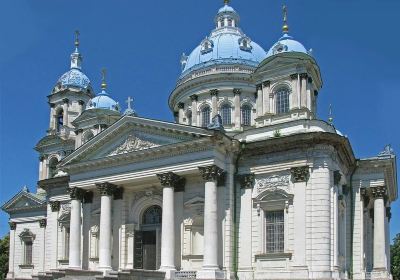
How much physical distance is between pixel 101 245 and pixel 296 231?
11.0 m

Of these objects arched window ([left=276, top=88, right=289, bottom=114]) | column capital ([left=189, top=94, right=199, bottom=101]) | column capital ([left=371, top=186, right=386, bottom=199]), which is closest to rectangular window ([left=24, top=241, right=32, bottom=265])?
column capital ([left=189, top=94, right=199, bottom=101])

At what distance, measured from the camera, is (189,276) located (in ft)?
92.9

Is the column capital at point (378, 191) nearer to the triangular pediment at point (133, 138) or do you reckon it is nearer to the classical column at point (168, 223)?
the triangular pediment at point (133, 138)

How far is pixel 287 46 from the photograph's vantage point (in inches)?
1241

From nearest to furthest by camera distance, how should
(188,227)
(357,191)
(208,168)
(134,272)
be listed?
(134,272), (208,168), (188,227), (357,191)

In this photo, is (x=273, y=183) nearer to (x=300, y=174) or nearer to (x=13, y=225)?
(x=300, y=174)

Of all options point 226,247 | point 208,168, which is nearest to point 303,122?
point 208,168

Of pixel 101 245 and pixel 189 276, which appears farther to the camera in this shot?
pixel 101 245

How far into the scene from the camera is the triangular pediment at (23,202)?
4421 cm

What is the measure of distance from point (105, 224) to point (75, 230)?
295 centimetres

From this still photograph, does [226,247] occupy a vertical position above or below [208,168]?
below

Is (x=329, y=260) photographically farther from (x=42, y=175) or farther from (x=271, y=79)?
(x=42, y=175)

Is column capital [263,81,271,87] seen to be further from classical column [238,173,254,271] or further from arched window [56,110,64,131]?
arched window [56,110,64,131]

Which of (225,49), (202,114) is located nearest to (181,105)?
(202,114)
